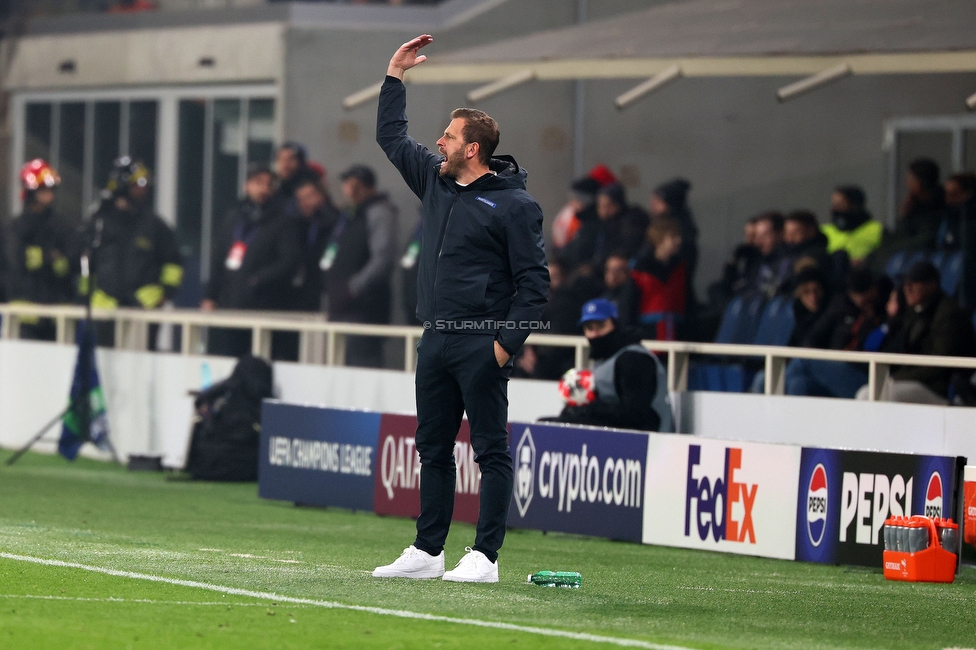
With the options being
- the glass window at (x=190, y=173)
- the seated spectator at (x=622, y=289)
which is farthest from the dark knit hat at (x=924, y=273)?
the glass window at (x=190, y=173)

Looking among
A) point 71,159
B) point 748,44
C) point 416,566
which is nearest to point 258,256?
point 748,44

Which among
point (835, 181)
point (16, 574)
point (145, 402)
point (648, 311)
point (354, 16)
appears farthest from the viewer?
point (354, 16)

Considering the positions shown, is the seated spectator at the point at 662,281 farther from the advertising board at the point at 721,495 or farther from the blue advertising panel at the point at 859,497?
the blue advertising panel at the point at 859,497

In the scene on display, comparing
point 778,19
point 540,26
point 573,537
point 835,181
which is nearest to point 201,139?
point 540,26

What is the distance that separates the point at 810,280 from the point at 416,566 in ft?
19.1

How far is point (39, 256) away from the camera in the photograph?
62.9 feet

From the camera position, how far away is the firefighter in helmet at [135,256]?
18031 millimetres

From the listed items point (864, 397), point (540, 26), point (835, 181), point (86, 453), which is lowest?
point (86, 453)

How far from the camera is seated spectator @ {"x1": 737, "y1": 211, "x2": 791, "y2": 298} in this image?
13906mm

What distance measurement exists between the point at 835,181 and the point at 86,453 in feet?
24.6

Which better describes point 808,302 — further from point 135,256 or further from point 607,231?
point 135,256

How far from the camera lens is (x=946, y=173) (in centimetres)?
1695

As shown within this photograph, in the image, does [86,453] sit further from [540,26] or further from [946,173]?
[946,173]

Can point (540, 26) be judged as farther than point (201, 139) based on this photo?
No
